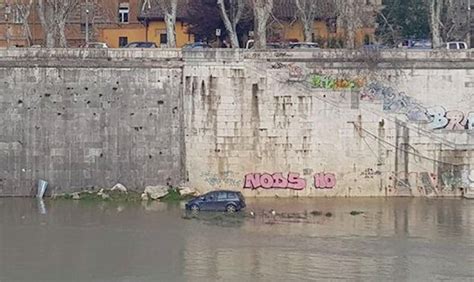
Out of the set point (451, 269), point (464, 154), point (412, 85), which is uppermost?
point (412, 85)

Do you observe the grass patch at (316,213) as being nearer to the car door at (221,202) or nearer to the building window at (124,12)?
the car door at (221,202)

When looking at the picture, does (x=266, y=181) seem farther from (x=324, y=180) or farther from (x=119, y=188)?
(x=119, y=188)

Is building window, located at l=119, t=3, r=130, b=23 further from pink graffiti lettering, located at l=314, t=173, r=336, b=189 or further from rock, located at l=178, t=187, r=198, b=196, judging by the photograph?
pink graffiti lettering, located at l=314, t=173, r=336, b=189

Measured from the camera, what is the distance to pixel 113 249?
33.8m

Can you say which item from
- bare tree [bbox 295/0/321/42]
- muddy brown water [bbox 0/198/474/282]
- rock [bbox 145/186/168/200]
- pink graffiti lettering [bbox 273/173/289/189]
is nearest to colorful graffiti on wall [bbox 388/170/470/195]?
muddy brown water [bbox 0/198/474/282]

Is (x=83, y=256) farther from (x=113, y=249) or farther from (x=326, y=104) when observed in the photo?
(x=326, y=104)

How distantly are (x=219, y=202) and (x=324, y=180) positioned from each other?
230 inches

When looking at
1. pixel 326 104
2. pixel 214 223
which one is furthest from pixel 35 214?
pixel 326 104

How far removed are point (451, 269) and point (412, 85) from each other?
14.6 meters

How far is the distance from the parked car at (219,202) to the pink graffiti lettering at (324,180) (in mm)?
4691

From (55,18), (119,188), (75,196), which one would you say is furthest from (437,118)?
(55,18)

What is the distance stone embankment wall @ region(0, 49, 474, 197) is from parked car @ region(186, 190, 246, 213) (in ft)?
12.5

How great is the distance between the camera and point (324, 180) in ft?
144

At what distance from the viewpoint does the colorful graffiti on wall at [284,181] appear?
44000mm
